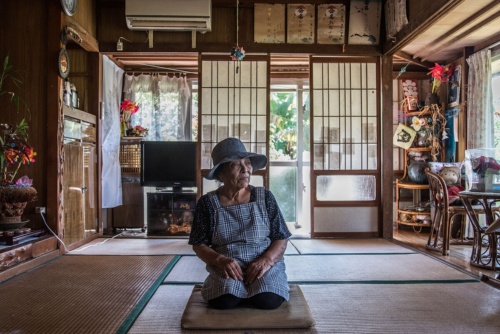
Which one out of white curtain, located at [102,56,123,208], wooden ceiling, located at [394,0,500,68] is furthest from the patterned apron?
white curtain, located at [102,56,123,208]

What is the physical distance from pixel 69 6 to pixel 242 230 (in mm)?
3050

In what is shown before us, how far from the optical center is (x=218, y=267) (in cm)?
191

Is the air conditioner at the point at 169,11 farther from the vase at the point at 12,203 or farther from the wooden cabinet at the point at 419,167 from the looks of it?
the wooden cabinet at the point at 419,167

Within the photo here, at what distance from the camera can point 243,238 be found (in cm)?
198

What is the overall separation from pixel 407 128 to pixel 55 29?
4537 millimetres

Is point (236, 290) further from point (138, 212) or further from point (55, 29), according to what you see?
point (138, 212)

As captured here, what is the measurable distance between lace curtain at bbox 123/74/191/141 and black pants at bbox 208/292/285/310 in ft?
13.5

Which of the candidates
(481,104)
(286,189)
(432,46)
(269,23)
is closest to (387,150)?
(481,104)

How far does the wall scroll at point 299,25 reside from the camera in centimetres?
469

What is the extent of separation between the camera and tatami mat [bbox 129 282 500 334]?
188 centimetres

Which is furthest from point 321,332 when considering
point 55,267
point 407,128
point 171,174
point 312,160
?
point 407,128

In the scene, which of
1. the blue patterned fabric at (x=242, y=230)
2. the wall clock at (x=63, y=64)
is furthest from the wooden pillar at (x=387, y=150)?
the wall clock at (x=63, y=64)

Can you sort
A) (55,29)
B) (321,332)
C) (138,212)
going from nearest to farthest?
1. (321,332)
2. (55,29)
3. (138,212)

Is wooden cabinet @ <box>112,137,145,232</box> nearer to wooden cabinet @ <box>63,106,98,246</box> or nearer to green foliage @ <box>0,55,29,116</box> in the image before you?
wooden cabinet @ <box>63,106,98,246</box>
